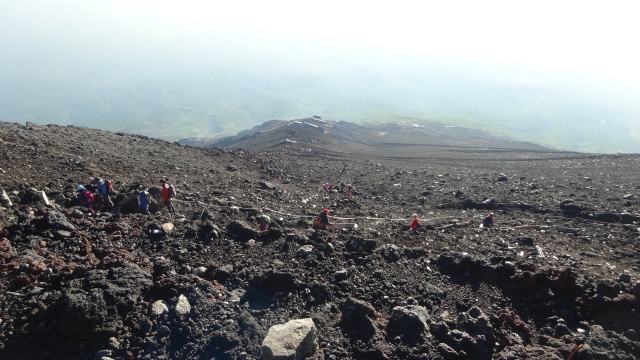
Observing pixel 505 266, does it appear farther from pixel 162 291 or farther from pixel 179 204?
pixel 179 204

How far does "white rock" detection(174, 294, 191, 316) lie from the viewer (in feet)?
16.9

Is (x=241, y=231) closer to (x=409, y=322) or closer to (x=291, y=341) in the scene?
(x=291, y=341)

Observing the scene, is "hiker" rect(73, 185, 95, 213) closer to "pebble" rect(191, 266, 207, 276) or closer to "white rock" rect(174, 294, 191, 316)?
"pebble" rect(191, 266, 207, 276)

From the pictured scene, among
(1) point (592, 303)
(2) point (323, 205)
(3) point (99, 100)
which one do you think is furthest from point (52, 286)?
(3) point (99, 100)

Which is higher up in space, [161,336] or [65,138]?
[65,138]

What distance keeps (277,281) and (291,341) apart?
1.54 metres

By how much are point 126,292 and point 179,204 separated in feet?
20.2

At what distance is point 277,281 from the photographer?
20.4ft

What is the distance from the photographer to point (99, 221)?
765 cm

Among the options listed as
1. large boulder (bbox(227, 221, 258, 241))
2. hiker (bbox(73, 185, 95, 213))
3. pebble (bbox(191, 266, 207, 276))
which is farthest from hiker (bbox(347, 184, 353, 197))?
pebble (bbox(191, 266, 207, 276))

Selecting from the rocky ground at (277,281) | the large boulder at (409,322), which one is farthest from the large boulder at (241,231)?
the large boulder at (409,322)

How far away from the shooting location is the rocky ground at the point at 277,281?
15.8ft

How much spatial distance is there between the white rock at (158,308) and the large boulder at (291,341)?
4.90 ft

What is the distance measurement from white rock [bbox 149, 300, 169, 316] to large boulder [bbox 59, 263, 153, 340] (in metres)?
0.22
